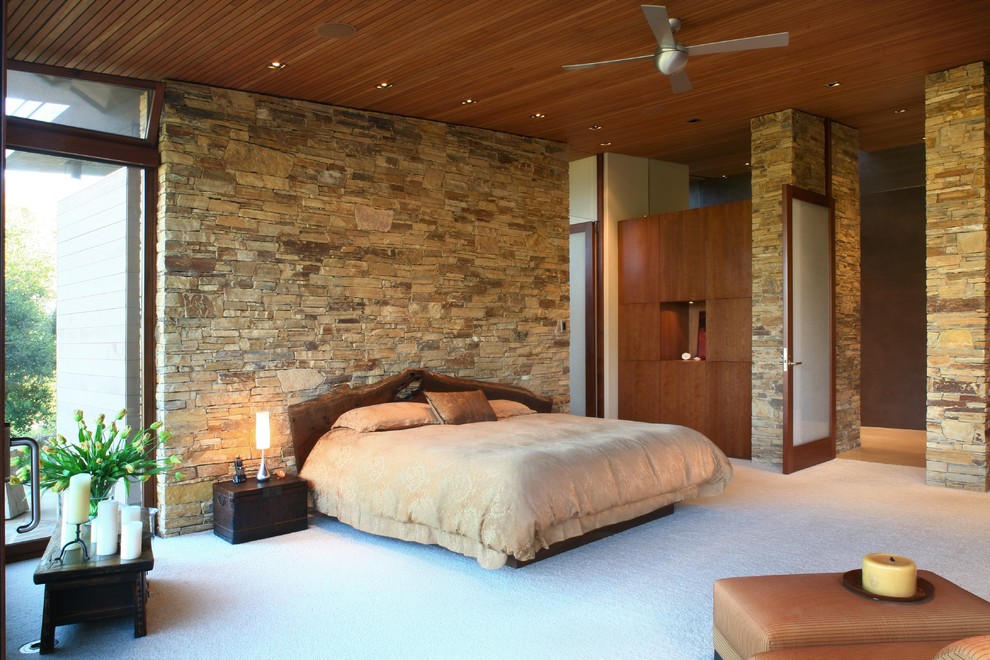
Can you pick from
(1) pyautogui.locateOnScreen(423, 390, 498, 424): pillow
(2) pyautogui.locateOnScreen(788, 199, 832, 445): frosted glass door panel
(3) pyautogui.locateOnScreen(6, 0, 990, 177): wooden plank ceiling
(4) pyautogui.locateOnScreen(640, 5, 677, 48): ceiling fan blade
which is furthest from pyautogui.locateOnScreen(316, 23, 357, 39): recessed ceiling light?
(2) pyautogui.locateOnScreen(788, 199, 832, 445): frosted glass door panel

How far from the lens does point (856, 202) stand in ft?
24.7

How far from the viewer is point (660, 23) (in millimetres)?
3881

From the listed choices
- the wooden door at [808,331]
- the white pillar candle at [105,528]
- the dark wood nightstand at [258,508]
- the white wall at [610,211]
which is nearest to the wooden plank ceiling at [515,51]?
the wooden door at [808,331]

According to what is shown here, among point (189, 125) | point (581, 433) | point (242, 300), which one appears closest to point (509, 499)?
point (581, 433)

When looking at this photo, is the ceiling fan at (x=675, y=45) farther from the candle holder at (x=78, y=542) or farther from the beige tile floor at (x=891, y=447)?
the beige tile floor at (x=891, y=447)

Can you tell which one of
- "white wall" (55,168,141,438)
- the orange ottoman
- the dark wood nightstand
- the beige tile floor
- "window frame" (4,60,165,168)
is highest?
"window frame" (4,60,165,168)

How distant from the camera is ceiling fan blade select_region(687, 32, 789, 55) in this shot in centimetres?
398

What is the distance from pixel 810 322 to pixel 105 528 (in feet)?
19.0

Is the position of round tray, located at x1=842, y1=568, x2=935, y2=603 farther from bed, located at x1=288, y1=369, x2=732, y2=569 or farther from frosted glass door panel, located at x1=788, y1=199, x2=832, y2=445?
frosted glass door panel, located at x1=788, y1=199, x2=832, y2=445

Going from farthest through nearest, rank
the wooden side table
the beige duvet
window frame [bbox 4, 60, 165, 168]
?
window frame [bbox 4, 60, 165, 168] < the beige duvet < the wooden side table

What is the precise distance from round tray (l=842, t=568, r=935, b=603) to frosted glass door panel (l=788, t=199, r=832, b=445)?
3.86m

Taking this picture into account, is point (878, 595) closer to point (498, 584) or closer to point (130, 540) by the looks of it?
point (498, 584)

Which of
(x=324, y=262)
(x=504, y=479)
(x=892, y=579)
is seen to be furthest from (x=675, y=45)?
(x=892, y=579)

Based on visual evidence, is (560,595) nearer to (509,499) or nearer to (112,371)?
(509,499)
